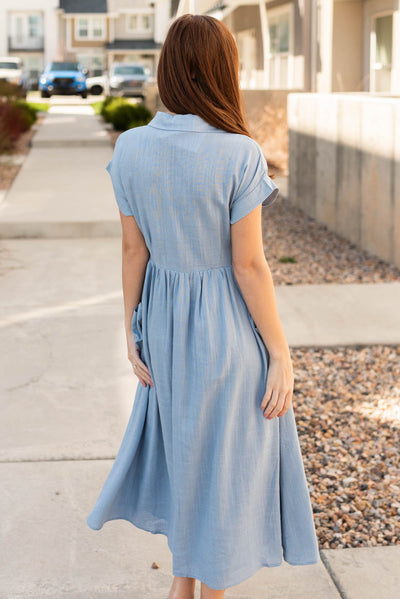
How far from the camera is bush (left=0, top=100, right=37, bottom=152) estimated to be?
1323cm

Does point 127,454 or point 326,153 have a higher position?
point 326,153

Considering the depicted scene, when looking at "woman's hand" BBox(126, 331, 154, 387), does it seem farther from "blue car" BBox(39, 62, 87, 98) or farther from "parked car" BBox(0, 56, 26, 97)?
"blue car" BBox(39, 62, 87, 98)

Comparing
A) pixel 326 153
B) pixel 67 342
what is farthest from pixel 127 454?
pixel 326 153

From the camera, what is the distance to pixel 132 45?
173ft

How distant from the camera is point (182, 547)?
2.12 metres

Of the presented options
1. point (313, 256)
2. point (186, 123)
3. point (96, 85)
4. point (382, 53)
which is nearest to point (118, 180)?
point (186, 123)

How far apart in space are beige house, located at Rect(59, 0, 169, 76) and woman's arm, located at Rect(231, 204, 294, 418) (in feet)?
174

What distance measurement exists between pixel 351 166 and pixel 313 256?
941 millimetres

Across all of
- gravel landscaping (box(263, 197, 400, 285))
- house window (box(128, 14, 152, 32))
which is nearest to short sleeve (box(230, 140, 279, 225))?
gravel landscaping (box(263, 197, 400, 285))

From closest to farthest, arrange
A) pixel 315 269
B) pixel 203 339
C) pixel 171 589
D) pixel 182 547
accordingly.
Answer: pixel 203 339 < pixel 182 547 < pixel 171 589 < pixel 315 269

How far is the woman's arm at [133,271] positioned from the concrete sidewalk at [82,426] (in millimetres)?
764

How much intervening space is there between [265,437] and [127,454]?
403 millimetres

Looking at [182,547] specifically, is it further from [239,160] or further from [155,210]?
[239,160]

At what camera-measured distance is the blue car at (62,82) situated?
36.5 m
